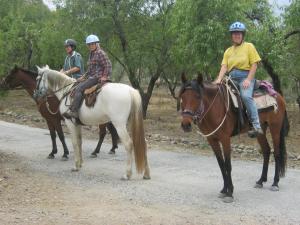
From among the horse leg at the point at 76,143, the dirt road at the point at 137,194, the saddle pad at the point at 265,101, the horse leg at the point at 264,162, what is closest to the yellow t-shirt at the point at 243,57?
the saddle pad at the point at 265,101

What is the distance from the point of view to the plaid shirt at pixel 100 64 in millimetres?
8930

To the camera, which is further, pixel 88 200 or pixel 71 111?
pixel 71 111

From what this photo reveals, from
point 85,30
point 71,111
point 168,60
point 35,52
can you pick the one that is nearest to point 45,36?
point 35,52

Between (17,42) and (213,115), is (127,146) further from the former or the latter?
(17,42)

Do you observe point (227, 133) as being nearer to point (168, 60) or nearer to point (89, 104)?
point (89, 104)

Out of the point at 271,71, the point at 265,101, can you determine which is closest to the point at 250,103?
the point at 265,101

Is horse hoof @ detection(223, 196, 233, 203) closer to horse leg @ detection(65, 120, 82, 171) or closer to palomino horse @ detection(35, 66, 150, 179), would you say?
palomino horse @ detection(35, 66, 150, 179)

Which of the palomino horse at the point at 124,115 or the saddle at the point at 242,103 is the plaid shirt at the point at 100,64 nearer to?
the palomino horse at the point at 124,115

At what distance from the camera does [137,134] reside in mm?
8414

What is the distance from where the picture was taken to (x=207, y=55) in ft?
43.3

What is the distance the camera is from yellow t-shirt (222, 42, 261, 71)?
24.0 feet

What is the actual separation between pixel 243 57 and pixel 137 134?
2.36 m

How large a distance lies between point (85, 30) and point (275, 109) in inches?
480

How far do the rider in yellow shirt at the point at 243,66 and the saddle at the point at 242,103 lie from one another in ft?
0.31
